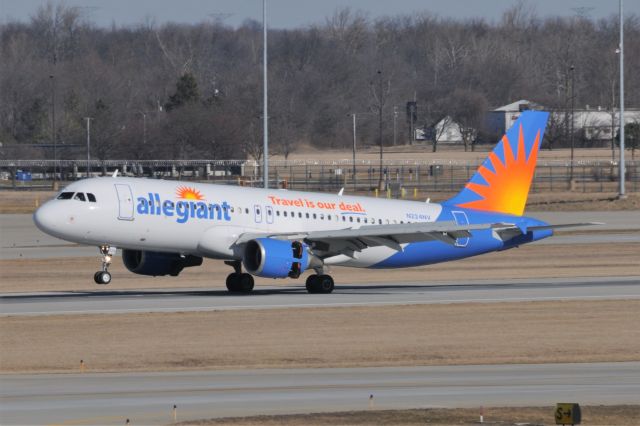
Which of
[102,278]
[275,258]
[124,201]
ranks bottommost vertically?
[102,278]

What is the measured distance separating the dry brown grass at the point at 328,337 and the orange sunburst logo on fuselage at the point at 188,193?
6566 mm

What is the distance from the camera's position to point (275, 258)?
4681 centimetres

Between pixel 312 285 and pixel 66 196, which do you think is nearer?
pixel 66 196

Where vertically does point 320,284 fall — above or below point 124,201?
below

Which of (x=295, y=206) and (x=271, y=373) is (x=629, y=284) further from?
(x=271, y=373)

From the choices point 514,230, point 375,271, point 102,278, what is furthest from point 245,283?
point 375,271

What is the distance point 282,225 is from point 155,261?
483 cm

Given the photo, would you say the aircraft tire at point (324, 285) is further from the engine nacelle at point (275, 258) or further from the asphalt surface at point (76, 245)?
the asphalt surface at point (76, 245)

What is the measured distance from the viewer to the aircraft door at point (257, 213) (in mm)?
49625

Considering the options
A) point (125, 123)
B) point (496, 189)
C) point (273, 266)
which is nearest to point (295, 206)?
point (273, 266)

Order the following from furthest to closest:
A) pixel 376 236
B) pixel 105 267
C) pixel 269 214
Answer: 1. pixel 269 214
2. pixel 376 236
3. pixel 105 267

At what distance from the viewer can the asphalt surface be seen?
72.7 m

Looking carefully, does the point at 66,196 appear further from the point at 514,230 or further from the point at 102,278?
the point at 514,230

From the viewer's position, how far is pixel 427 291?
168ft
